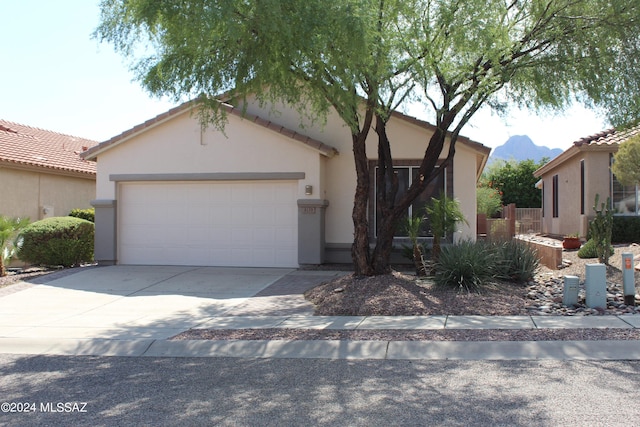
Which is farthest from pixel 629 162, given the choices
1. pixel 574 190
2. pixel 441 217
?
pixel 574 190

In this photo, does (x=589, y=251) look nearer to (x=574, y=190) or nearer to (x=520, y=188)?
(x=574, y=190)

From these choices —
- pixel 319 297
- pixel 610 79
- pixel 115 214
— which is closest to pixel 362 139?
pixel 319 297

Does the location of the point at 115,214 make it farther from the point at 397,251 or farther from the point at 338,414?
the point at 338,414

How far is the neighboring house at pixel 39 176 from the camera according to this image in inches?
742

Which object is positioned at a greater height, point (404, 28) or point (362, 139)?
point (404, 28)

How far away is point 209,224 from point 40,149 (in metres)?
9.82

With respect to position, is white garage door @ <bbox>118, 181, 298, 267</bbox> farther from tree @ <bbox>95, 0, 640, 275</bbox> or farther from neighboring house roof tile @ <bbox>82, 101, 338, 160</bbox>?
tree @ <bbox>95, 0, 640, 275</bbox>

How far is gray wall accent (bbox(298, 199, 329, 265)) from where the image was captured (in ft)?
49.1

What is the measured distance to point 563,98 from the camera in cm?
1143

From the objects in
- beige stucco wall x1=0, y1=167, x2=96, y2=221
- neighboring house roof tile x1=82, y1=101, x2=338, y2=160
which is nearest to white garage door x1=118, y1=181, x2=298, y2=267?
neighboring house roof tile x1=82, y1=101, x2=338, y2=160

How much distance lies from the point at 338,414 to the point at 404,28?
7.21 metres

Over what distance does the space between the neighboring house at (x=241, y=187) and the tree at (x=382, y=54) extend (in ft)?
11.4

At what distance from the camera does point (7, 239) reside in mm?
15094

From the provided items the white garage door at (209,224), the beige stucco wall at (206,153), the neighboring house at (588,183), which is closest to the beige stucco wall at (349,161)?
the beige stucco wall at (206,153)
